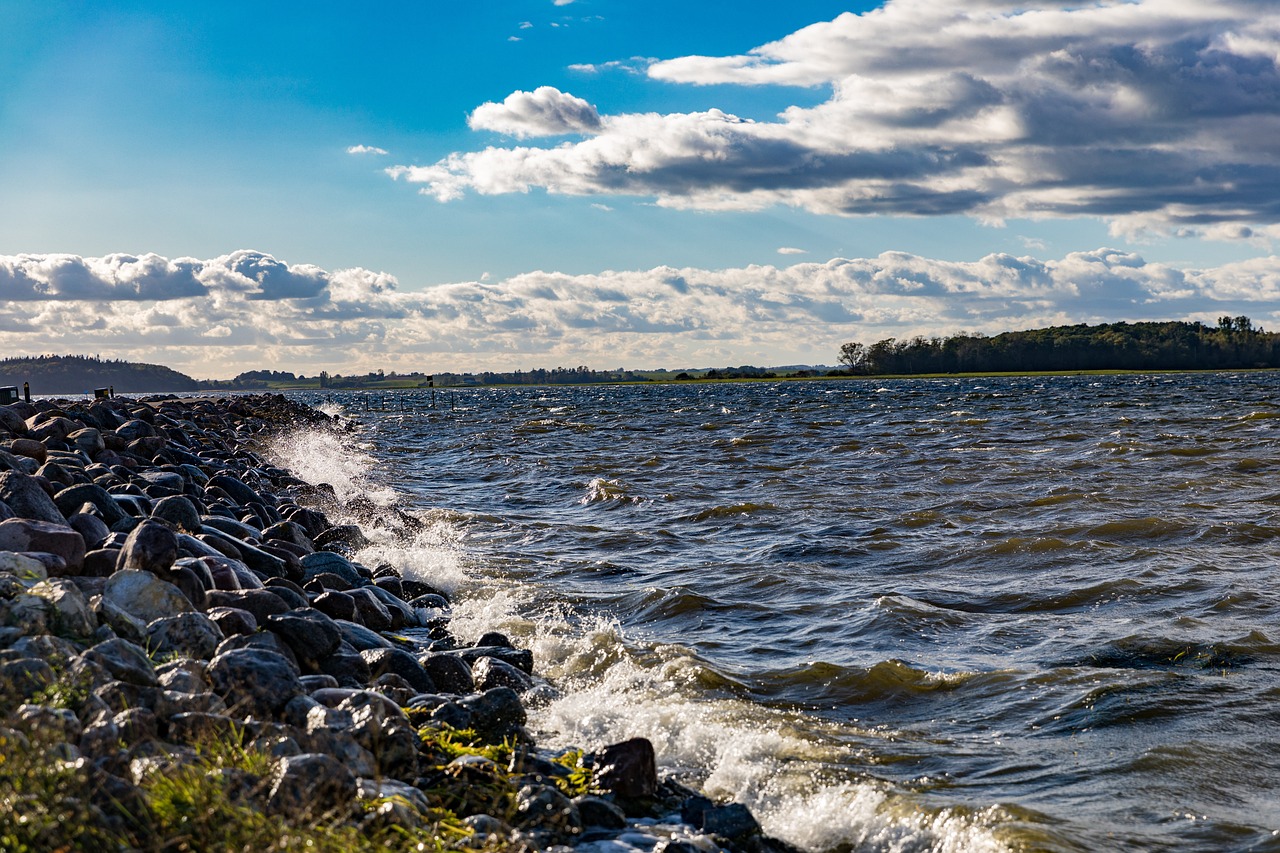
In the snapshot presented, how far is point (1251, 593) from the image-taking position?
10156 millimetres

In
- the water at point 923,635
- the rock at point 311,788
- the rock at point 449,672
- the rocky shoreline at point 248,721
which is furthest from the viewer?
the rock at point 449,672

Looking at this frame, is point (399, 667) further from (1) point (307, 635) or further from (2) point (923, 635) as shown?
(2) point (923, 635)

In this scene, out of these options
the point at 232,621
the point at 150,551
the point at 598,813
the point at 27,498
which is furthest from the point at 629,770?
the point at 27,498

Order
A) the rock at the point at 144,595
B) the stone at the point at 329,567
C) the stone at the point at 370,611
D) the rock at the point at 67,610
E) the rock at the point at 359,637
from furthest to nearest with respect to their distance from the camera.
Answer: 1. the stone at the point at 329,567
2. the stone at the point at 370,611
3. the rock at the point at 359,637
4. the rock at the point at 144,595
5. the rock at the point at 67,610

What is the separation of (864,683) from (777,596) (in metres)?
3.37

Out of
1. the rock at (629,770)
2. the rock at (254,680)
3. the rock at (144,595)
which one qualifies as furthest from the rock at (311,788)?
the rock at (144,595)

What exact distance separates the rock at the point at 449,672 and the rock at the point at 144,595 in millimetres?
1678

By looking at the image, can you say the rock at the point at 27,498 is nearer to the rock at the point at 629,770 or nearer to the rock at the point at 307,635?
the rock at the point at 307,635

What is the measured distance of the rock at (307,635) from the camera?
21.3 ft

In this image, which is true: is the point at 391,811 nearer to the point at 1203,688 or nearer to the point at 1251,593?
the point at 1203,688

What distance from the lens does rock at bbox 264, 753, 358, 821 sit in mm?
3715

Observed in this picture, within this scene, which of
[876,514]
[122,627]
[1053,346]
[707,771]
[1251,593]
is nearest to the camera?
[122,627]

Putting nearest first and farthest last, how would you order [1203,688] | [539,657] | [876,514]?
[1203,688]
[539,657]
[876,514]

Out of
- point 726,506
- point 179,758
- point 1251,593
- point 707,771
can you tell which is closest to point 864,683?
point 707,771
